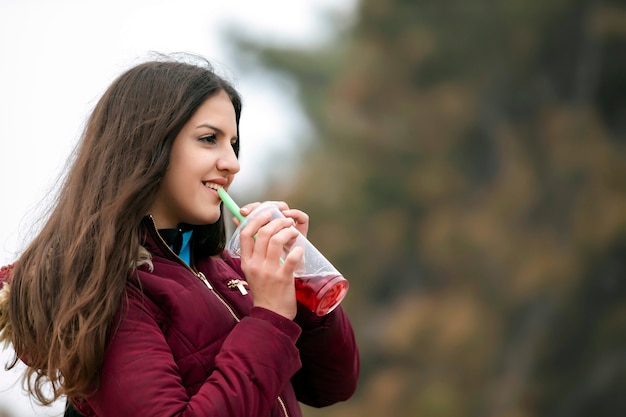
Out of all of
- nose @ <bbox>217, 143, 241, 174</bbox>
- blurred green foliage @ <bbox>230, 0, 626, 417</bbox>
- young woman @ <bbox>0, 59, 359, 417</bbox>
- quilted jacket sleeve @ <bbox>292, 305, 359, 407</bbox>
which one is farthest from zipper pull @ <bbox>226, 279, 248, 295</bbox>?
blurred green foliage @ <bbox>230, 0, 626, 417</bbox>

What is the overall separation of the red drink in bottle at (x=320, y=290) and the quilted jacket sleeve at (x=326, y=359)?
0.11 meters

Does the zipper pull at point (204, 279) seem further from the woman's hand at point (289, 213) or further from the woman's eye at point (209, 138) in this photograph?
the woman's eye at point (209, 138)

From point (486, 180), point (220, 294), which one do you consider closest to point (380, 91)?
point (486, 180)

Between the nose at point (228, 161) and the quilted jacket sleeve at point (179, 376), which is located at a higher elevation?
the nose at point (228, 161)

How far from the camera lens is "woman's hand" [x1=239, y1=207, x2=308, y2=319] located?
151 centimetres

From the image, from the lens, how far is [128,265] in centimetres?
151

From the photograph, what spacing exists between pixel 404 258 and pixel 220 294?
22.2ft

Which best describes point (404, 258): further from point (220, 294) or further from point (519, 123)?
point (220, 294)

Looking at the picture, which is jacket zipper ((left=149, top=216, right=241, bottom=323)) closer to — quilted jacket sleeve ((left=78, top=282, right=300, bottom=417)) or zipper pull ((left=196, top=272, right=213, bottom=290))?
zipper pull ((left=196, top=272, right=213, bottom=290))

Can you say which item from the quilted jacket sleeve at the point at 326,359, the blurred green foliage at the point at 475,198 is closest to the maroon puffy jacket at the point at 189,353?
the quilted jacket sleeve at the point at 326,359

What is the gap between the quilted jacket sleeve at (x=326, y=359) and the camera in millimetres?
1752

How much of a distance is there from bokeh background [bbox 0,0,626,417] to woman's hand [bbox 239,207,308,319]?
6.09 meters

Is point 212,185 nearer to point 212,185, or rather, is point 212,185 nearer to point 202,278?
point 212,185

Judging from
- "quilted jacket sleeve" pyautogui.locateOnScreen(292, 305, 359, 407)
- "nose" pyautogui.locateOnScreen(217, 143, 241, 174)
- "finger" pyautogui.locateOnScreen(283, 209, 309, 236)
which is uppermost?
"nose" pyautogui.locateOnScreen(217, 143, 241, 174)
